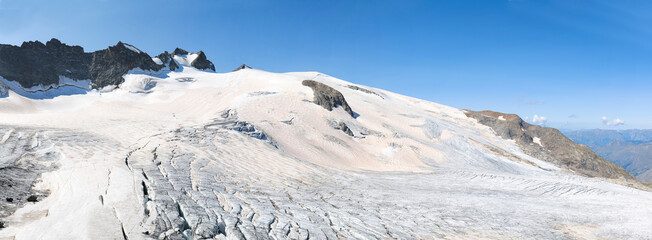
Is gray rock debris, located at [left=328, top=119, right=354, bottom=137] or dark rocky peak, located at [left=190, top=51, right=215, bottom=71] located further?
dark rocky peak, located at [left=190, top=51, right=215, bottom=71]

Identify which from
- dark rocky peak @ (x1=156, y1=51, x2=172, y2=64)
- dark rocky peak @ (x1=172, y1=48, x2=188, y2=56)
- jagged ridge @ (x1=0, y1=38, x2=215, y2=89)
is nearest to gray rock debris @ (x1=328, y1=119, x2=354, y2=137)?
jagged ridge @ (x1=0, y1=38, x2=215, y2=89)

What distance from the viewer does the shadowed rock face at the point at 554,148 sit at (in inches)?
1495

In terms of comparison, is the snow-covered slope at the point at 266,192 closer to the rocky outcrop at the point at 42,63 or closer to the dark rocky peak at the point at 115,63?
the dark rocky peak at the point at 115,63

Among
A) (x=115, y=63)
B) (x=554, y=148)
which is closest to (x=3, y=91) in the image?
(x=115, y=63)

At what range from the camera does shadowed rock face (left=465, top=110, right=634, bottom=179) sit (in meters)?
38.0

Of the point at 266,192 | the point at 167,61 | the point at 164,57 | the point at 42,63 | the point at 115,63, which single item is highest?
the point at 164,57

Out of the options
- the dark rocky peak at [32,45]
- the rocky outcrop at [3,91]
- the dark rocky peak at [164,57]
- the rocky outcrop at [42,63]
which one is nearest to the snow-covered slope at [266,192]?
the rocky outcrop at [3,91]

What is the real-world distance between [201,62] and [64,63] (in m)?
24.2

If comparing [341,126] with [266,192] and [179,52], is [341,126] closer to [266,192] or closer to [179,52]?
[266,192]

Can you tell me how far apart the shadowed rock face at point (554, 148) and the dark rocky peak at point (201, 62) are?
56.4m

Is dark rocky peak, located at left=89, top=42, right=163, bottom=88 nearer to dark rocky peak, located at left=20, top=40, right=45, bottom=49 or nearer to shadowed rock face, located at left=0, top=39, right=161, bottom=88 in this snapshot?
shadowed rock face, located at left=0, top=39, right=161, bottom=88

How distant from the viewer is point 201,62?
66062 millimetres

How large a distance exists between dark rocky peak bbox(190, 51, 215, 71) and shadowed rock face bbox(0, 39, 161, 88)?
13156 mm

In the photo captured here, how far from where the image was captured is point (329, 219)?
25.7ft
